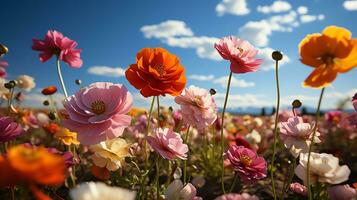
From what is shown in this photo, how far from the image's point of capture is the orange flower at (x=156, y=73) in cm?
156

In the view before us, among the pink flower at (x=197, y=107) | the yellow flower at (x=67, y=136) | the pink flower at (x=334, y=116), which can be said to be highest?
the pink flower at (x=197, y=107)

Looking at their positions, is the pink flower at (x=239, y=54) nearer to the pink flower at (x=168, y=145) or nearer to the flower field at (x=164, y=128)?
the flower field at (x=164, y=128)

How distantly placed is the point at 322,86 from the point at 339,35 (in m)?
0.19

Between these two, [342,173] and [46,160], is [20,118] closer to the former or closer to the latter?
[342,173]

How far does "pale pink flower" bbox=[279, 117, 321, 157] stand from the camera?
5.96 feet

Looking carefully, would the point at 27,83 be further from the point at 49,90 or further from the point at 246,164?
the point at 246,164

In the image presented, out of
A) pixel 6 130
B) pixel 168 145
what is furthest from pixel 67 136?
pixel 168 145

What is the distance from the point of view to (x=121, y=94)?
1364 mm

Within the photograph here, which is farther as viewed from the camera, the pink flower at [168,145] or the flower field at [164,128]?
the pink flower at [168,145]

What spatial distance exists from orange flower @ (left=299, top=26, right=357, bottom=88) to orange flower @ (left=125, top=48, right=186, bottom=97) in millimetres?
534

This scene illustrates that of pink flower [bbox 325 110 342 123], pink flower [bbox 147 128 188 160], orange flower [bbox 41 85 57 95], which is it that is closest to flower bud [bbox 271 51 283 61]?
pink flower [bbox 147 128 188 160]

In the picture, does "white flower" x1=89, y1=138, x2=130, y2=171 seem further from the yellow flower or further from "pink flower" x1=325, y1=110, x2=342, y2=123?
"pink flower" x1=325, y1=110, x2=342, y2=123

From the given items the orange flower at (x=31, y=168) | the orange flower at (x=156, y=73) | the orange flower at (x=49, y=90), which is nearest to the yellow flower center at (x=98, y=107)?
the orange flower at (x=156, y=73)

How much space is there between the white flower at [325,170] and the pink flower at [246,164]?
0.33m
